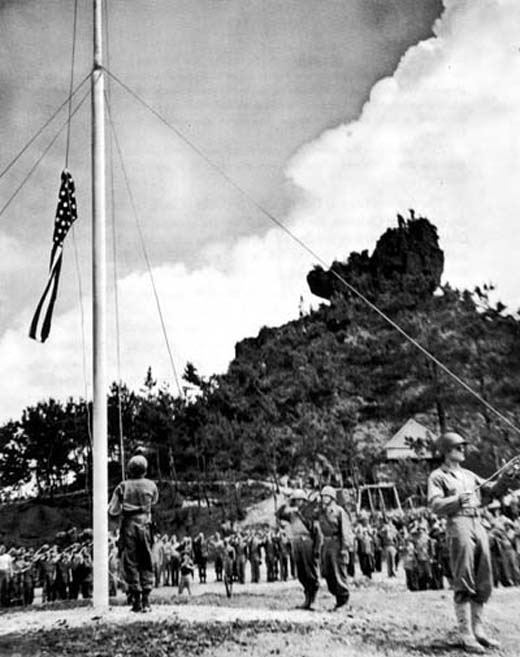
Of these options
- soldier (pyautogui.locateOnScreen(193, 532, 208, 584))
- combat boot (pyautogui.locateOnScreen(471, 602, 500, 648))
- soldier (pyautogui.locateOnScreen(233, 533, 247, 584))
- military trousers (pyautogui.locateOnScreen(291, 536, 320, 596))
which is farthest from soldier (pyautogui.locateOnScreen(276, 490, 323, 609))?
soldier (pyautogui.locateOnScreen(193, 532, 208, 584))

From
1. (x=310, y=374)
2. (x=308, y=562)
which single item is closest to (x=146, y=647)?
(x=308, y=562)

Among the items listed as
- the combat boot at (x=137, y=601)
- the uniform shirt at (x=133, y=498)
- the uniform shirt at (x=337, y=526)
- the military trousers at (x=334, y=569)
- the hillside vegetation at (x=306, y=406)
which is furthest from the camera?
the hillside vegetation at (x=306, y=406)

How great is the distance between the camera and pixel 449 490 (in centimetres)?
529

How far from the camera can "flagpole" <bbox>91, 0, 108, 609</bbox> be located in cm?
755

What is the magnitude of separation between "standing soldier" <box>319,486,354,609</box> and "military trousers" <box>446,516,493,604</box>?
9.42 ft

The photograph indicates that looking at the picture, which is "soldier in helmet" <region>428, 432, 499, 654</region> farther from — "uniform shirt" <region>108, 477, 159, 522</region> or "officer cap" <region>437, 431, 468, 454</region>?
"uniform shirt" <region>108, 477, 159, 522</region>

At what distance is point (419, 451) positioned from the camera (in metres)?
23.0

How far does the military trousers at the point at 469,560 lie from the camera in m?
4.95

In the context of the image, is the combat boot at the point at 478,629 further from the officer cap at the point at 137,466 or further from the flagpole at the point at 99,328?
the flagpole at the point at 99,328

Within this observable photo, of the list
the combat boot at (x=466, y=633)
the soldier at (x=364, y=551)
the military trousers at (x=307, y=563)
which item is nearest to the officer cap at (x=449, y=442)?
the combat boot at (x=466, y=633)

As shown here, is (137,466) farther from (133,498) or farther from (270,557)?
(270,557)

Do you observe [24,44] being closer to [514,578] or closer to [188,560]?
[514,578]

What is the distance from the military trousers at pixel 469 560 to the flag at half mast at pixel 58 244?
5.19 m

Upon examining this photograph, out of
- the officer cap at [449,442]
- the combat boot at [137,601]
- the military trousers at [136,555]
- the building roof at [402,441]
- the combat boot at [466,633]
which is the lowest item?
the combat boot at [466,633]
